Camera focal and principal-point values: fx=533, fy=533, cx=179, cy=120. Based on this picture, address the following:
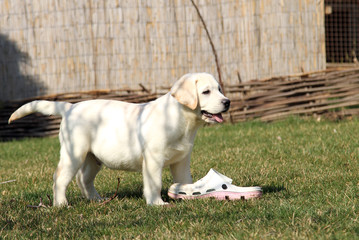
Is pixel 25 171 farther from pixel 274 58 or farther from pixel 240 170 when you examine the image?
pixel 274 58

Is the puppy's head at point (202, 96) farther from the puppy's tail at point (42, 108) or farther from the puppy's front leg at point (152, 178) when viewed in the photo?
the puppy's tail at point (42, 108)

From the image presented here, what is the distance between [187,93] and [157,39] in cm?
590

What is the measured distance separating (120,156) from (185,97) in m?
0.71

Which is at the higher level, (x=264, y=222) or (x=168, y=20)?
(x=168, y=20)

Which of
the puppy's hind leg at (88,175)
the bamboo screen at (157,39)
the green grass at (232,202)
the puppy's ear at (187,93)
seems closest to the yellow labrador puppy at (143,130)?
the puppy's ear at (187,93)

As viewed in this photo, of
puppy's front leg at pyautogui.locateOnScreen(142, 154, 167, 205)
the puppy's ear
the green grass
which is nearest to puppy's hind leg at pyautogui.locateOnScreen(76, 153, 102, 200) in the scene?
the green grass

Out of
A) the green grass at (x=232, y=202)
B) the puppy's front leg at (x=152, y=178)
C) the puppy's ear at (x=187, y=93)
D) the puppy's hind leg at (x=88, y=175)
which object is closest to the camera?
the green grass at (x=232, y=202)

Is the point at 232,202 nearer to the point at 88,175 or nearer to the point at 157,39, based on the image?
the point at 88,175

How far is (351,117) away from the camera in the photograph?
8.82 meters

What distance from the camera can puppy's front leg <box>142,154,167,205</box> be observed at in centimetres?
404

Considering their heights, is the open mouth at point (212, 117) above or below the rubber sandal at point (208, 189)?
above

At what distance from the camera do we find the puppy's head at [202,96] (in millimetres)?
3943

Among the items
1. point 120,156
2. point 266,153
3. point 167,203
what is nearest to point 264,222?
point 167,203

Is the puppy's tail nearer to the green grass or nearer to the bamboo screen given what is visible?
the green grass
